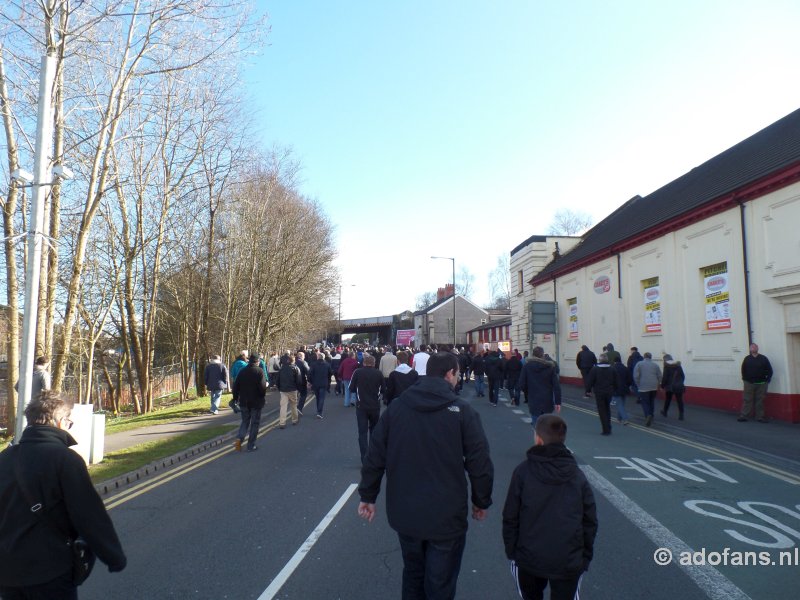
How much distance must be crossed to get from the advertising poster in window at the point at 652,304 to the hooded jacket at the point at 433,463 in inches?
818

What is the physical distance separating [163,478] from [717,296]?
653 inches

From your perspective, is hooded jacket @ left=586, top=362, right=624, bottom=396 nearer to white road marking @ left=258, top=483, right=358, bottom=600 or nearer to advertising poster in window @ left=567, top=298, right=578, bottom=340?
white road marking @ left=258, top=483, right=358, bottom=600

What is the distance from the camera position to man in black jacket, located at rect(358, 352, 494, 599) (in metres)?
3.46

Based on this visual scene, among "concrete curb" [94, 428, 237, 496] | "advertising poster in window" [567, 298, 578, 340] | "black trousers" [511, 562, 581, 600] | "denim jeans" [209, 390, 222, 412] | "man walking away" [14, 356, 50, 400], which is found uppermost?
"advertising poster in window" [567, 298, 578, 340]

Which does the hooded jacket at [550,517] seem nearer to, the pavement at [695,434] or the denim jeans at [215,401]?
the pavement at [695,434]

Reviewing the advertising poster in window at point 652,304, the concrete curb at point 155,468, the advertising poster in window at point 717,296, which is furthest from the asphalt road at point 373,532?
the advertising poster in window at point 652,304

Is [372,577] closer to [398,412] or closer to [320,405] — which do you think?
[398,412]

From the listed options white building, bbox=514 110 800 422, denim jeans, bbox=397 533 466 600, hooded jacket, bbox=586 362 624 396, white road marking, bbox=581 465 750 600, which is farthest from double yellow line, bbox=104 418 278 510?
white building, bbox=514 110 800 422

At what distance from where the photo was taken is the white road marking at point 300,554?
4613 millimetres

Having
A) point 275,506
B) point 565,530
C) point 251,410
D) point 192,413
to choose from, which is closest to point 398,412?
point 565,530

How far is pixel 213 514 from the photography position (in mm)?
6914

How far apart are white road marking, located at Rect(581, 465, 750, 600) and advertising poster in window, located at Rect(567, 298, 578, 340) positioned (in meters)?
23.1

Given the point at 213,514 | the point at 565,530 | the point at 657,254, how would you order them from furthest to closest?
1. the point at 657,254
2. the point at 213,514
3. the point at 565,530

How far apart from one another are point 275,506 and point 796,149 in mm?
16333
